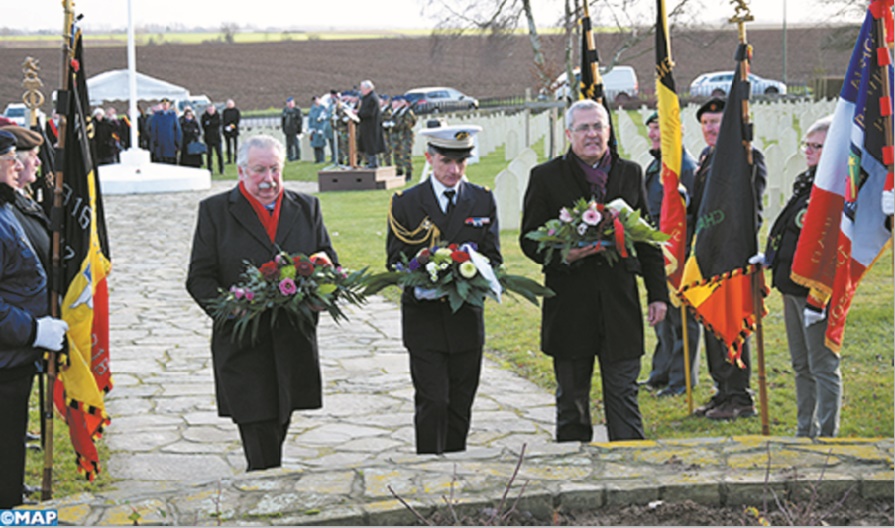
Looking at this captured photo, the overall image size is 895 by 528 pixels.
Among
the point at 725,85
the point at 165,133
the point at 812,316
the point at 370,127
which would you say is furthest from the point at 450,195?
the point at 725,85

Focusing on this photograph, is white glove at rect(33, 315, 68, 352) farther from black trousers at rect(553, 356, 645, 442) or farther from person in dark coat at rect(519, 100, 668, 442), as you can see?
black trousers at rect(553, 356, 645, 442)

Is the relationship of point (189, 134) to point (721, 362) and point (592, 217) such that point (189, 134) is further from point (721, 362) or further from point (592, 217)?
point (592, 217)

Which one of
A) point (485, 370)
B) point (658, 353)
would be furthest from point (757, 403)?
point (485, 370)

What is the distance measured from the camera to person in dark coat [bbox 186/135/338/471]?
6.18m

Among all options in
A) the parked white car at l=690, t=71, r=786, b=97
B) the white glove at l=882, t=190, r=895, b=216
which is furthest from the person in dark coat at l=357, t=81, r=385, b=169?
the parked white car at l=690, t=71, r=786, b=97

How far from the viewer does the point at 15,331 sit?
19.0 feet

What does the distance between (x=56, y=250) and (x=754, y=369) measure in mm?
5912

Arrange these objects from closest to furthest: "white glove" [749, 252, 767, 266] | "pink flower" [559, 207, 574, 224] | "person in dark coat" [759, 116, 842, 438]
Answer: "pink flower" [559, 207, 574, 224] → "person in dark coat" [759, 116, 842, 438] → "white glove" [749, 252, 767, 266]

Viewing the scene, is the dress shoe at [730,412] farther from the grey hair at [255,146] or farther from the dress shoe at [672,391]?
the grey hair at [255,146]

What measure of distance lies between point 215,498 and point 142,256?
1262 cm

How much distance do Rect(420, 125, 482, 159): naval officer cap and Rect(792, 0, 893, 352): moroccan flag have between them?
2002mm

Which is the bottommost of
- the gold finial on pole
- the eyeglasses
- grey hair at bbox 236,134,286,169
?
grey hair at bbox 236,134,286,169

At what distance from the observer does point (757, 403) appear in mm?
8500

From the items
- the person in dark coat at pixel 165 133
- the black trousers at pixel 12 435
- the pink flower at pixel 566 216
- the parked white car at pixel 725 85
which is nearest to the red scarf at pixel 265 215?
the black trousers at pixel 12 435
